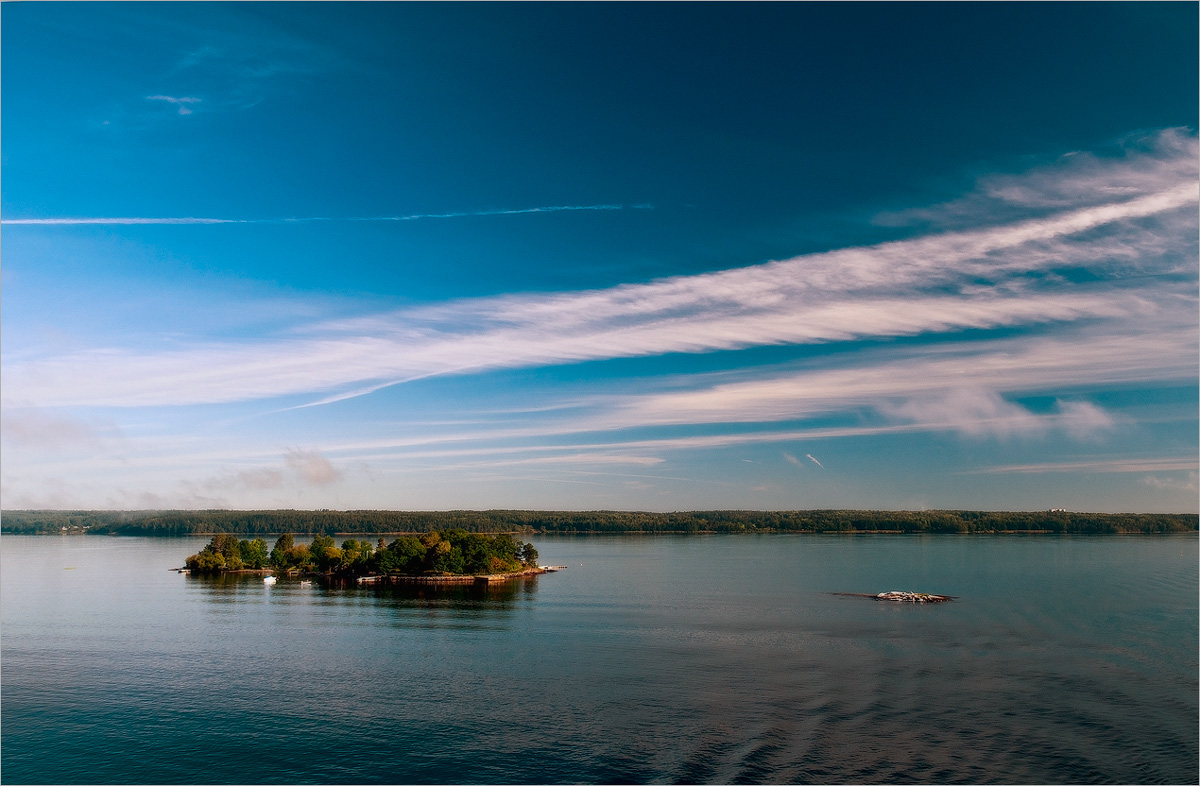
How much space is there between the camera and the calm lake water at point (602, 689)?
34.6 meters

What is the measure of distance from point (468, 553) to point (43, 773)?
83.9m

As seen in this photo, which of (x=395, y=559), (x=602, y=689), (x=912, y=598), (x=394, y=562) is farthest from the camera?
(x=395, y=559)

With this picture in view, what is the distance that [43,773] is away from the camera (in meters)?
34.3

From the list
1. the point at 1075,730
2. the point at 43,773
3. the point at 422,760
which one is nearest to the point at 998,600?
the point at 1075,730

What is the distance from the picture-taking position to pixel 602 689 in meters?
46.2

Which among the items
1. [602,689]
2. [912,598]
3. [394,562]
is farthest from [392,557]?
[602,689]

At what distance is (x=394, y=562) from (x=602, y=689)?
3103 inches

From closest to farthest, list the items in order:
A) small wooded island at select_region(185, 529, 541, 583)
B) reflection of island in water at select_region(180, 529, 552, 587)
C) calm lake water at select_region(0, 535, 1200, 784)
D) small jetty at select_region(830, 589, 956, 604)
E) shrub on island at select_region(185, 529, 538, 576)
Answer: calm lake water at select_region(0, 535, 1200, 784)
small jetty at select_region(830, 589, 956, 604)
reflection of island in water at select_region(180, 529, 552, 587)
small wooded island at select_region(185, 529, 541, 583)
shrub on island at select_region(185, 529, 538, 576)

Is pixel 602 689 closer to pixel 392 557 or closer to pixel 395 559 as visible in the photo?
pixel 395 559

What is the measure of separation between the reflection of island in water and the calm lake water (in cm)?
2078

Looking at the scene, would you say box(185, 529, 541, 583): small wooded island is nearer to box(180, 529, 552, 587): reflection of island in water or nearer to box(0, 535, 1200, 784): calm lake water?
box(180, 529, 552, 587): reflection of island in water

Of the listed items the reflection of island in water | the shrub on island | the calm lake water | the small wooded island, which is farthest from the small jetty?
the shrub on island

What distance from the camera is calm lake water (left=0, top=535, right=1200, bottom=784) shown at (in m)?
34.6

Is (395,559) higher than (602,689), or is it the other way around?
(602,689)
